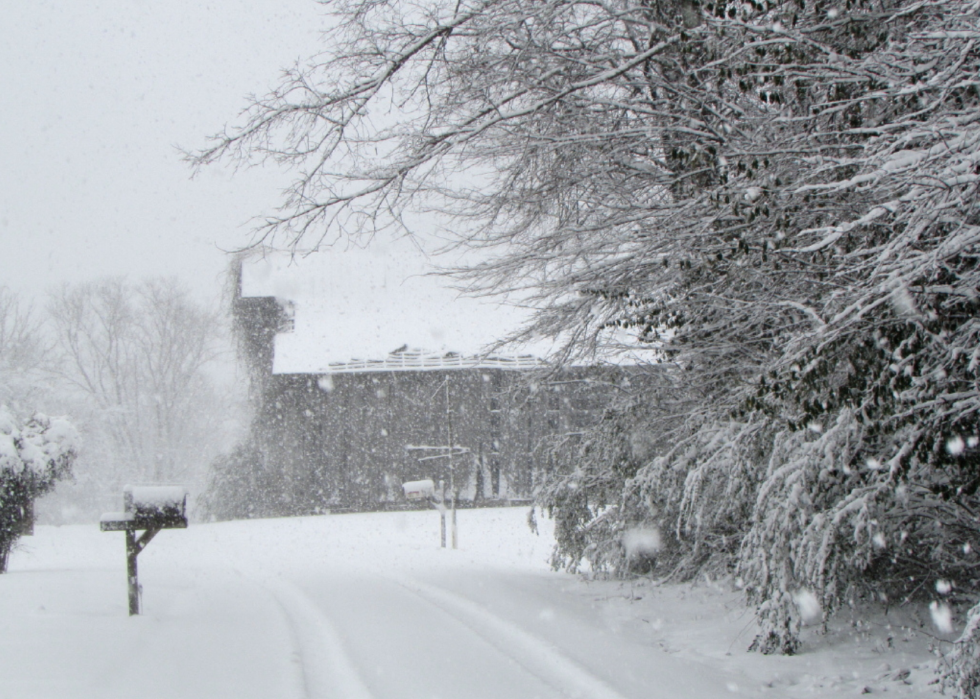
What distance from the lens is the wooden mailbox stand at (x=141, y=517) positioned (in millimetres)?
6555

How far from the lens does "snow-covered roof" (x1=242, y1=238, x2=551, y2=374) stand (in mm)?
→ 30719

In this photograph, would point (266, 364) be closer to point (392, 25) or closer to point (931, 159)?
point (392, 25)

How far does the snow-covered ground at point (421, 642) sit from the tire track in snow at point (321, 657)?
0.02 metres

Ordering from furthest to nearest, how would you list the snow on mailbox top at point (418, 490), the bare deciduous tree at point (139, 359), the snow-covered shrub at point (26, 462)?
the bare deciduous tree at point (139, 359)
the snow on mailbox top at point (418, 490)
the snow-covered shrub at point (26, 462)

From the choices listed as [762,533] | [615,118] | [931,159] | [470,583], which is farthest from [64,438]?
[931,159]

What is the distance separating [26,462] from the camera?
11.2 metres

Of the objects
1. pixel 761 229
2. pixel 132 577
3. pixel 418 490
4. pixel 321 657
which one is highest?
pixel 761 229

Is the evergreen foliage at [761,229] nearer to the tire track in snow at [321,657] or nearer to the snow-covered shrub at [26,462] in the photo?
the tire track in snow at [321,657]

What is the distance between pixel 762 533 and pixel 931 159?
109 inches

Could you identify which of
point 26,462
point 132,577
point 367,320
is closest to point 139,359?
point 367,320

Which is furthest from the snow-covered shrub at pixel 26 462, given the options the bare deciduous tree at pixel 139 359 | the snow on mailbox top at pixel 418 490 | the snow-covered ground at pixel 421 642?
the bare deciduous tree at pixel 139 359

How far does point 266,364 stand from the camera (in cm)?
3266

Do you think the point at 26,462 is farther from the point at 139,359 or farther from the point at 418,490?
the point at 139,359

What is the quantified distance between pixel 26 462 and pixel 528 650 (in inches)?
338
